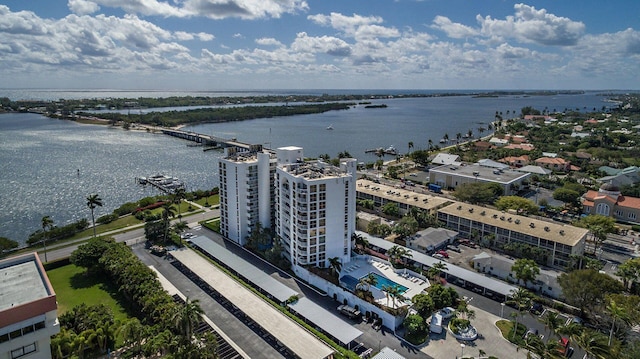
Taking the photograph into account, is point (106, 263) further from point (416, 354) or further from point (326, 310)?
point (416, 354)

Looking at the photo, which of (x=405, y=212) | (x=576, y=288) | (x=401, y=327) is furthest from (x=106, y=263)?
(x=576, y=288)

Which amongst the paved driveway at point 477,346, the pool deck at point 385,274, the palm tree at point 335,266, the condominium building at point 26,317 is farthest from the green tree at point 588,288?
the condominium building at point 26,317

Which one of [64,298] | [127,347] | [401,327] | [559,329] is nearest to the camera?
[559,329]

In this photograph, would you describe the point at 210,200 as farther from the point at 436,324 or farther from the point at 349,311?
the point at 436,324

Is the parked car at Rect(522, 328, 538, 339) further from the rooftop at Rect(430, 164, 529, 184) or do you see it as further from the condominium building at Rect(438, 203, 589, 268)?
the rooftop at Rect(430, 164, 529, 184)

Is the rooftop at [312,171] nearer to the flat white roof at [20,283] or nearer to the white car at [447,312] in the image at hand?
the white car at [447,312]

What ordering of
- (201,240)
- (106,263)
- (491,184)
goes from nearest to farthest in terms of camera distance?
(106,263) < (201,240) < (491,184)
